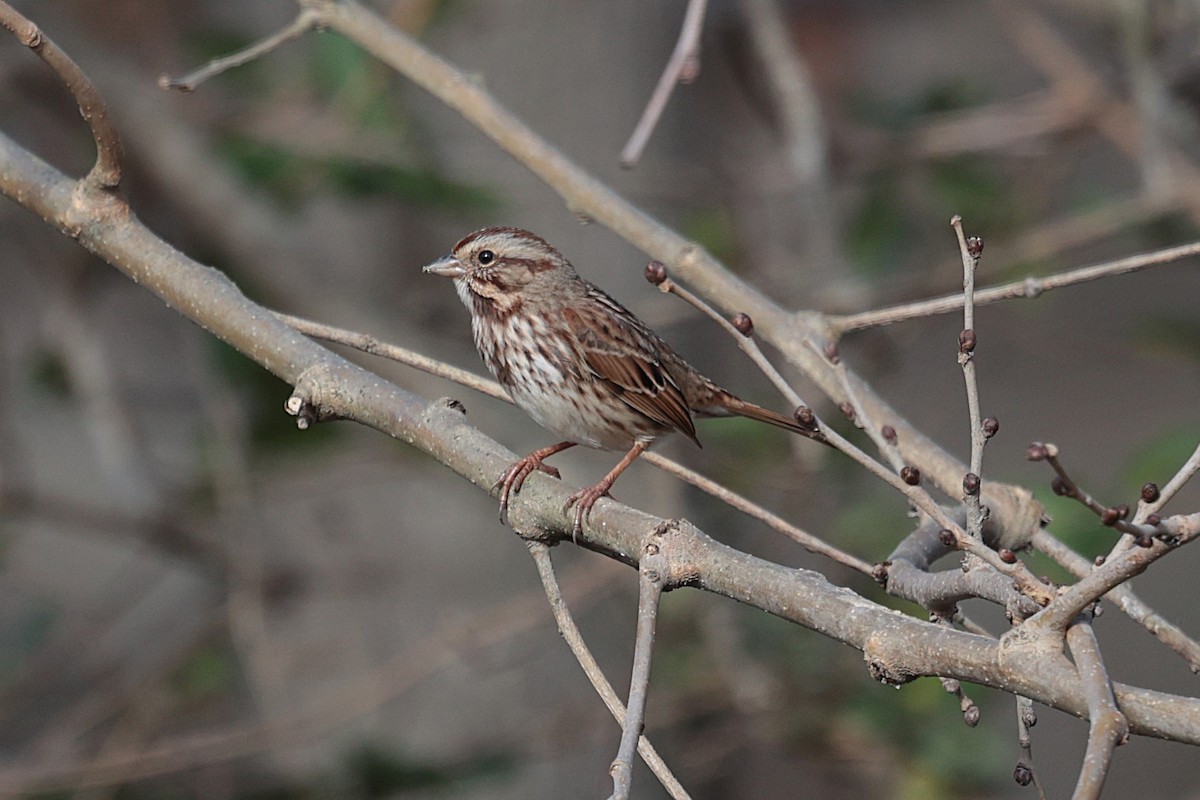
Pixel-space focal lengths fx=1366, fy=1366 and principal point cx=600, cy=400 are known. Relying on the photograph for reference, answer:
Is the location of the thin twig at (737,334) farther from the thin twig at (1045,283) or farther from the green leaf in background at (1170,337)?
the green leaf in background at (1170,337)

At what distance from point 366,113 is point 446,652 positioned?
1.67 metres

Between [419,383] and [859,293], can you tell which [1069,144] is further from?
[419,383]

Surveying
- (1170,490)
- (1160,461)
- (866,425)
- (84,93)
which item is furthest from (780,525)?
(1160,461)

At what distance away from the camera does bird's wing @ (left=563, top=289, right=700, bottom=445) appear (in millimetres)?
3051

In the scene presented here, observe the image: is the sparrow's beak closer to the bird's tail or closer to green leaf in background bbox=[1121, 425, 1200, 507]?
the bird's tail

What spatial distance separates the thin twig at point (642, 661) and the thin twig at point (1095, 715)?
0.45 meters

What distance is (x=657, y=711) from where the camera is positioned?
4.72m

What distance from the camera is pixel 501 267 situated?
123 inches

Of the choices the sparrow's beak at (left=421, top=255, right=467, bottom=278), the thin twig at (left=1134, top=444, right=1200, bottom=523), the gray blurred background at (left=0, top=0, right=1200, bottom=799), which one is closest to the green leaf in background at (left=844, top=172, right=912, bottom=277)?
the gray blurred background at (left=0, top=0, right=1200, bottom=799)

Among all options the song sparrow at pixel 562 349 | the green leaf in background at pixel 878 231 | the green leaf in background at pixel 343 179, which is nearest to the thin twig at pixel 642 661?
the song sparrow at pixel 562 349

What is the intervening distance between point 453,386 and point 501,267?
57.1 inches

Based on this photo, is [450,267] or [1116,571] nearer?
[1116,571]

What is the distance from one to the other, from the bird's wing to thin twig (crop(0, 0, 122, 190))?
1.14m

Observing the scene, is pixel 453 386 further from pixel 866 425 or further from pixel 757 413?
pixel 866 425
